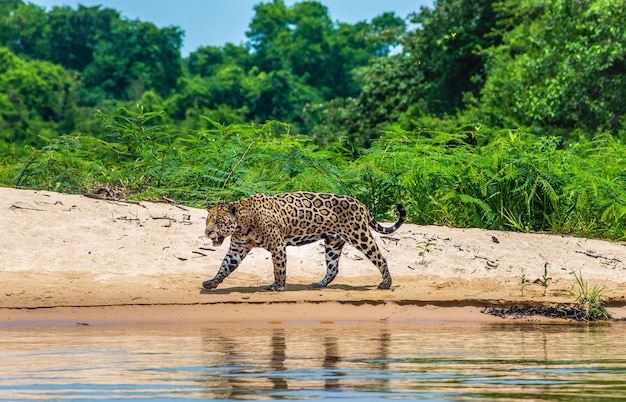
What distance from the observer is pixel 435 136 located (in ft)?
60.8

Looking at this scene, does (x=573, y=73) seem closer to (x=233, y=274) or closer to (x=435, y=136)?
(x=435, y=136)

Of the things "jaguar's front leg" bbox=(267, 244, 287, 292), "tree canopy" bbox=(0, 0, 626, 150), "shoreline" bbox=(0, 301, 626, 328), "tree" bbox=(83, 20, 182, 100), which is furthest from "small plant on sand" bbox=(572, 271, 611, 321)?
"tree" bbox=(83, 20, 182, 100)

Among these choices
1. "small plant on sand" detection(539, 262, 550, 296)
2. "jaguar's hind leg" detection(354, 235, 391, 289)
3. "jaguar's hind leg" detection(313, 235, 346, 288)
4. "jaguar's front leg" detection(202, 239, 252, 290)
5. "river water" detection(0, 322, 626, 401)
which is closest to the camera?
"river water" detection(0, 322, 626, 401)

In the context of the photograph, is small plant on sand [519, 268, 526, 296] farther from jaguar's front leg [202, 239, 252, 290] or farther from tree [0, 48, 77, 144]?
tree [0, 48, 77, 144]

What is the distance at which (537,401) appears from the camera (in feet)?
23.2

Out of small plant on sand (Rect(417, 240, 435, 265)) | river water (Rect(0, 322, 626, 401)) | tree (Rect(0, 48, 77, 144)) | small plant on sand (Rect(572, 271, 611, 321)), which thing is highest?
tree (Rect(0, 48, 77, 144))

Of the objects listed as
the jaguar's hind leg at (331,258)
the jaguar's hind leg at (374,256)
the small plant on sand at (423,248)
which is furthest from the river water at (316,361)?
the small plant on sand at (423,248)

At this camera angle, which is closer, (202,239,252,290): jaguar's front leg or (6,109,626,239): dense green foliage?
(202,239,252,290): jaguar's front leg

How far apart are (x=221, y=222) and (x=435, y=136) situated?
7.01 m

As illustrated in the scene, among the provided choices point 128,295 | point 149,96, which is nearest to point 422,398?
point 128,295

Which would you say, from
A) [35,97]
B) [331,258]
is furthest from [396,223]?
[35,97]

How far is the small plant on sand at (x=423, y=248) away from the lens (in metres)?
14.3

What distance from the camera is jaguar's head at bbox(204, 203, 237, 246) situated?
12180mm

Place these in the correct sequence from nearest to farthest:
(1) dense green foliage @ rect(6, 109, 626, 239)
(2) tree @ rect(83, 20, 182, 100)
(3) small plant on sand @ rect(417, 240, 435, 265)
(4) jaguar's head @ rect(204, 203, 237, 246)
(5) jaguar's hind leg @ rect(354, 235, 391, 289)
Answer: (4) jaguar's head @ rect(204, 203, 237, 246)
(5) jaguar's hind leg @ rect(354, 235, 391, 289)
(3) small plant on sand @ rect(417, 240, 435, 265)
(1) dense green foliage @ rect(6, 109, 626, 239)
(2) tree @ rect(83, 20, 182, 100)
